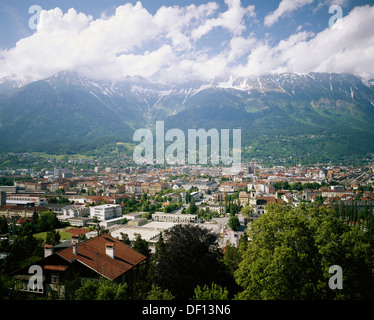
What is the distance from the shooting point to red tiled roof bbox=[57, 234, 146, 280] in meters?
9.13

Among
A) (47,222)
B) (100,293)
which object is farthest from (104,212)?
(100,293)

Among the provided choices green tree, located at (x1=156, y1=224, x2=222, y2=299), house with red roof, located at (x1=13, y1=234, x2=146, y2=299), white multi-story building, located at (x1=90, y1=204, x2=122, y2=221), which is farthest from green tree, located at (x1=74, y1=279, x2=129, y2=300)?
white multi-story building, located at (x1=90, y1=204, x2=122, y2=221)

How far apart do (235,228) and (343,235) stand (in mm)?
23079

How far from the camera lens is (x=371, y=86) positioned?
19912cm

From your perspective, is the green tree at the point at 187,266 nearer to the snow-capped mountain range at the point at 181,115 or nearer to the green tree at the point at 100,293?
the green tree at the point at 100,293

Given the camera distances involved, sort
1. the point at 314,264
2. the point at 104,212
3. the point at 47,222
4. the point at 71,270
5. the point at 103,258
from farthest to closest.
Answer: the point at 104,212
the point at 47,222
the point at 103,258
the point at 71,270
the point at 314,264

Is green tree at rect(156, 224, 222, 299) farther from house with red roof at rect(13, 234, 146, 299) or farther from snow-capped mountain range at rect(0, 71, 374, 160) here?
snow-capped mountain range at rect(0, 71, 374, 160)

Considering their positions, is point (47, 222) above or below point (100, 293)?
below

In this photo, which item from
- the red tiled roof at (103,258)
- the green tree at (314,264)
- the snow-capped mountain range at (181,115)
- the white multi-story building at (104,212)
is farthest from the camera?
the snow-capped mountain range at (181,115)

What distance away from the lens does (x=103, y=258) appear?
9.79m

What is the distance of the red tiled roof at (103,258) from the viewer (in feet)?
30.0

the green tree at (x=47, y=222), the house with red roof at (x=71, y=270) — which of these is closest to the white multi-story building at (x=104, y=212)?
the green tree at (x=47, y=222)

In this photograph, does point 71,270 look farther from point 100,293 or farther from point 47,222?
point 47,222
